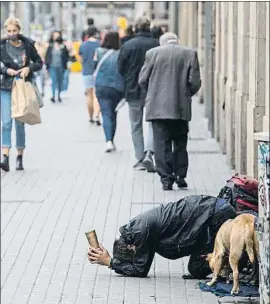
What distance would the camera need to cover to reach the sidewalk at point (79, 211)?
28.1 feet

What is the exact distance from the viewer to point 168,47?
42.1ft

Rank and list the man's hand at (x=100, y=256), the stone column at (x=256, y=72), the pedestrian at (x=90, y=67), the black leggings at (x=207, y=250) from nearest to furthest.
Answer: the black leggings at (x=207, y=250) → the man's hand at (x=100, y=256) → the stone column at (x=256, y=72) → the pedestrian at (x=90, y=67)

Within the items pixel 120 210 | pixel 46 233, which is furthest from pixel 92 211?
pixel 46 233

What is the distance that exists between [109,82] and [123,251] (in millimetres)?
7954

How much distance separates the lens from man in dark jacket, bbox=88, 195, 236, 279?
336 inches

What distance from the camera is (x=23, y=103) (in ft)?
48.1

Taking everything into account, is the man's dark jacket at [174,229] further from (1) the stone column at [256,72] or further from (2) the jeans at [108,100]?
(2) the jeans at [108,100]

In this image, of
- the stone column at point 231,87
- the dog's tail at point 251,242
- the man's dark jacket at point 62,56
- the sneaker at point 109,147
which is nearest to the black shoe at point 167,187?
the stone column at point 231,87

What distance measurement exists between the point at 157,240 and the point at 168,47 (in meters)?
4.49

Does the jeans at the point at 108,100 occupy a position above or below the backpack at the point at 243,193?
below

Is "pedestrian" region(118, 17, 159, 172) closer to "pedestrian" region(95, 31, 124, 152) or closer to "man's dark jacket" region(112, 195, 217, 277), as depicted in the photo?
"pedestrian" region(95, 31, 124, 152)

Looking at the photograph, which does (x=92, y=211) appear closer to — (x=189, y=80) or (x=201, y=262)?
(x=189, y=80)

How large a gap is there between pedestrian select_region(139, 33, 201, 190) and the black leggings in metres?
4.16

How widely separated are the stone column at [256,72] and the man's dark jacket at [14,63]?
3418 millimetres
